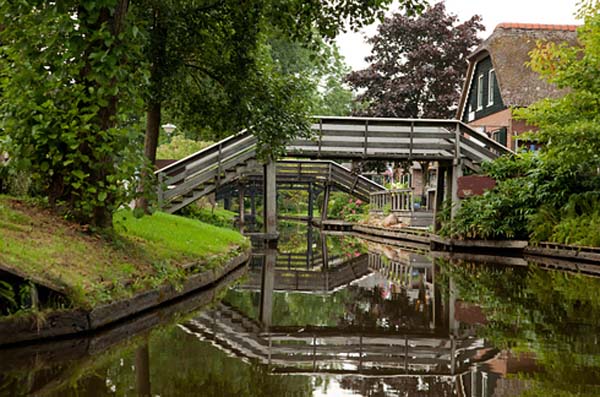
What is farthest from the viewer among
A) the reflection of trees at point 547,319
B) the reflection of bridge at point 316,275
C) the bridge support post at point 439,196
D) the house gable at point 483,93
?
the house gable at point 483,93

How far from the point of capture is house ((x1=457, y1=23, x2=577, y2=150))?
30625 millimetres

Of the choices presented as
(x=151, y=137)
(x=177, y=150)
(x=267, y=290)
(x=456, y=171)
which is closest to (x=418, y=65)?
(x=177, y=150)

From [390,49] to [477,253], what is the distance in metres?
19.4

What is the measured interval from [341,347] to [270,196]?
17077mm

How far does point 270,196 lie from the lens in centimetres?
2412

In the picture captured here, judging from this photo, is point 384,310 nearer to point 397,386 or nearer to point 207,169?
point 397,386

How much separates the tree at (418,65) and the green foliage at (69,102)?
2878 cm

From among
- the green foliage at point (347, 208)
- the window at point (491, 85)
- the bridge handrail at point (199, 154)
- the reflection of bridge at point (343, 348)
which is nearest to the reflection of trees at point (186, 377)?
the reflection of bridge at point (343, 348)

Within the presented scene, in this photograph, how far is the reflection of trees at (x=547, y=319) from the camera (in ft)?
19.1

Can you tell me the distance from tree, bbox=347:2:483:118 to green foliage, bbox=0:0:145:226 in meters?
28.8

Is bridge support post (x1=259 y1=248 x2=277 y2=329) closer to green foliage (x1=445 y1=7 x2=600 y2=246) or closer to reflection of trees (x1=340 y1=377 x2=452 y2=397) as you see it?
reflection of trees (x1=340 y1=377 x2=452 y2=397)

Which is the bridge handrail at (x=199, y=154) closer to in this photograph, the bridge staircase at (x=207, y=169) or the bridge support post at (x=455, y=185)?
the bridge staircase at (x=207, y=169)

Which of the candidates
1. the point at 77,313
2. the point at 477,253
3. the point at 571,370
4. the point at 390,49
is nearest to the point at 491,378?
the point at 571,370

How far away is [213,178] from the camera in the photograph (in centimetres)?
2219
